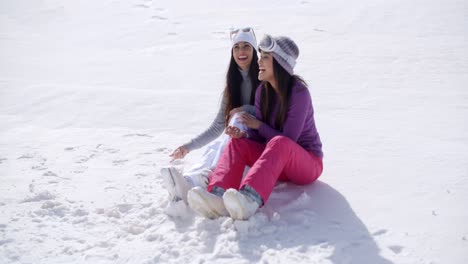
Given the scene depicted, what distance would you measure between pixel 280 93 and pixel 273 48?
12.4 inches

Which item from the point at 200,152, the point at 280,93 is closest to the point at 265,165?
the point at 280,93

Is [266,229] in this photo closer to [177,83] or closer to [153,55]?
[177,83]

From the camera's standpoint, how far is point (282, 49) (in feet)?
10.3

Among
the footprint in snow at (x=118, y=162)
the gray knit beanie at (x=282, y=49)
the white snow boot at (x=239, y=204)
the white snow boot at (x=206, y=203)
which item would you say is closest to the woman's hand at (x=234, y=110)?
the gray knit beanie at (x=282, y=49)

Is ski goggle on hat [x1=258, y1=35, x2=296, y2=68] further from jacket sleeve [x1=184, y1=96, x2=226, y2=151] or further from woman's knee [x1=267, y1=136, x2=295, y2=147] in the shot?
jacket sleeve [x1=184, y1=96, x2=226, y2=151]

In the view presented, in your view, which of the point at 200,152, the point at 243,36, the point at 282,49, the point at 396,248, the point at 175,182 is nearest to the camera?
the point at 396,248

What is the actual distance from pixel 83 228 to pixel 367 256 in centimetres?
177

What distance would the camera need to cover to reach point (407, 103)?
559cm

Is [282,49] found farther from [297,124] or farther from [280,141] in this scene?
[280,141]

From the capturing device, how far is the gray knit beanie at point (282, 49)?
10.1ft

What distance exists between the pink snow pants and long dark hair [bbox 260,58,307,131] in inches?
9.7

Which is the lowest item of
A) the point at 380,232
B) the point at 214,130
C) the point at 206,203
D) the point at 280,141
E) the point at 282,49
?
the point at 380,232

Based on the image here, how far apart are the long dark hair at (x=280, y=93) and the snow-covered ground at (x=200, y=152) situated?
539 mm

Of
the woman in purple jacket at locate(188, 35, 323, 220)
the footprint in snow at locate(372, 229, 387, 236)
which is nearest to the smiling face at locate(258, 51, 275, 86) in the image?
the woman in purple jacket at locate(188, 35, 323, 220)
